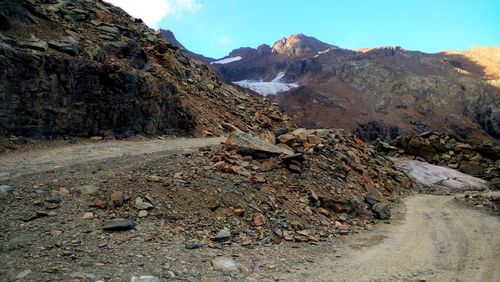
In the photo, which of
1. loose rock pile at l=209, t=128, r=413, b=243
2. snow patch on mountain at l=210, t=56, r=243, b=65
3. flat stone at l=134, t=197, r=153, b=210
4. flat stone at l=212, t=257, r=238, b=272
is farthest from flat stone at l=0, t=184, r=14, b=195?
snow patch on mountain at l=210, t=56, r=243, b=65

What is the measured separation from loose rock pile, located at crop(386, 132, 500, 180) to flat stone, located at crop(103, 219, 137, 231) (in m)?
29.5

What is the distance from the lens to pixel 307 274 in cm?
754

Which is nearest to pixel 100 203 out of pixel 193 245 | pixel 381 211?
pixel 193 245

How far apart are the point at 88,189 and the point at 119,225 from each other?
5.87ft

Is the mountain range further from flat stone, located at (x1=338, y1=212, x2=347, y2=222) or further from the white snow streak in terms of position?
flat stone, located at (x1=338, y1=212, x2=347, y2=222)

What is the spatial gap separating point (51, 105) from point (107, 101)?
2.43 metres

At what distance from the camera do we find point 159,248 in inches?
292

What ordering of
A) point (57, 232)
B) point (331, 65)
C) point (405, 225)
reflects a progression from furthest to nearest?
point (331, 65) → point (405, 225) → point (57, 232)

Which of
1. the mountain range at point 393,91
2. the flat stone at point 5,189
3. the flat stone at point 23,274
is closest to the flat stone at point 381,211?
the flat stone at point 23,274

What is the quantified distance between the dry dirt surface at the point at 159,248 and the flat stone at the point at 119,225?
16 cm

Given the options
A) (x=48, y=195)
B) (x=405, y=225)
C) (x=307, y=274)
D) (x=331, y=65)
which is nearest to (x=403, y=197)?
(x=405, y=225)

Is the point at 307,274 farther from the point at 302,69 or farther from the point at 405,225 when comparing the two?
the point at 302,69

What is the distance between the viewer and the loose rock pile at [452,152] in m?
30.0

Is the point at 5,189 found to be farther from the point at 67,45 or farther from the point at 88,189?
the point at 67,45
